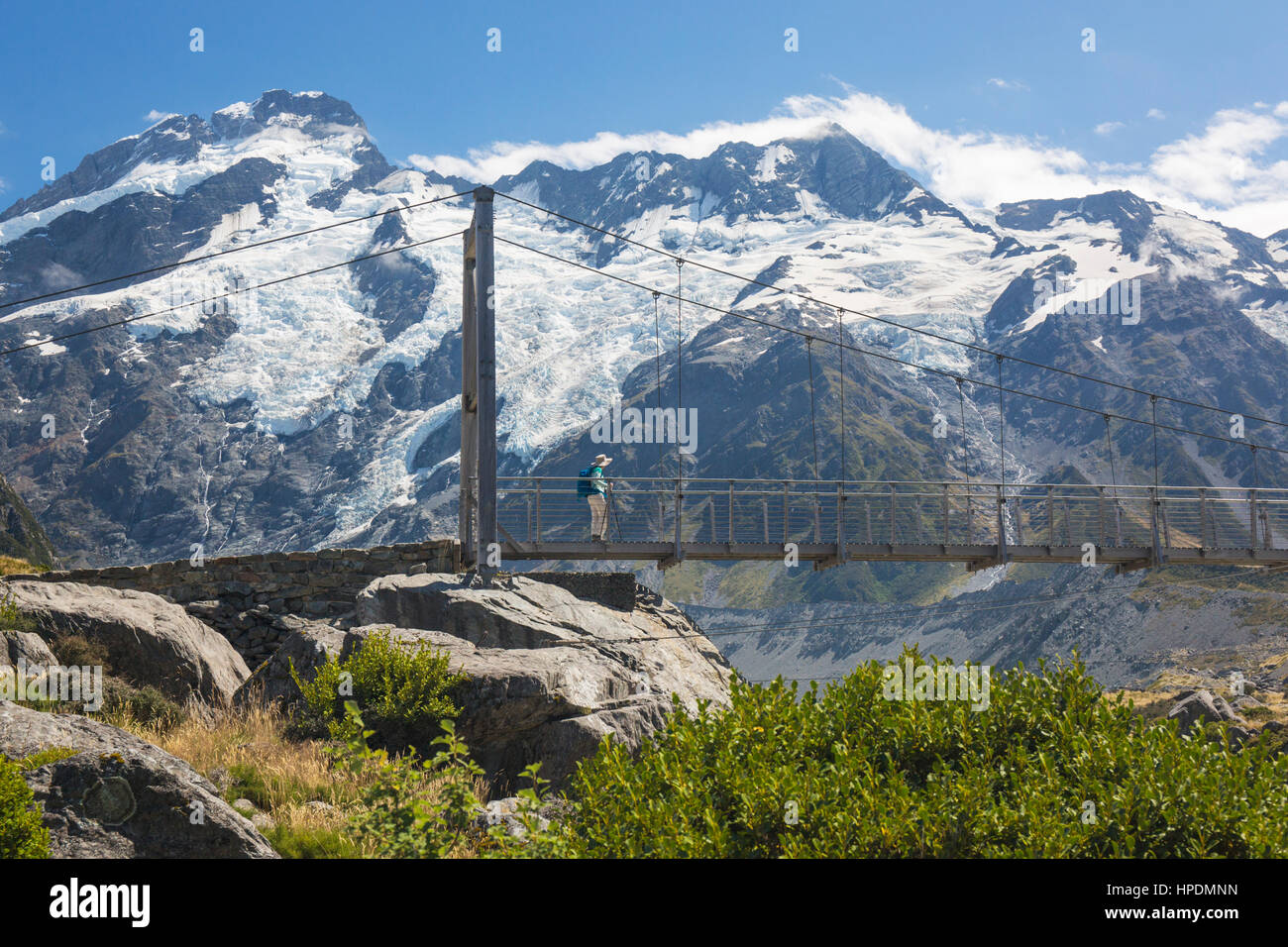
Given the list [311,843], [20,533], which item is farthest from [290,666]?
[20,533]

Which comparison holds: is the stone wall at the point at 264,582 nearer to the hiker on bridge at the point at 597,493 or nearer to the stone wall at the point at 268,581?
the stone wall at the point at 268,581

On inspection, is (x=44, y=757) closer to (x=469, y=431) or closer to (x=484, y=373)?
(x=484, y=373)

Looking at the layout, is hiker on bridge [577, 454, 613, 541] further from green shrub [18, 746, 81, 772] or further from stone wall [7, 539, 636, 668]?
green shrub [18, 746, 81, 772]

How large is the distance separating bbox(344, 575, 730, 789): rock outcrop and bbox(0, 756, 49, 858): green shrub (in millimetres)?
3843

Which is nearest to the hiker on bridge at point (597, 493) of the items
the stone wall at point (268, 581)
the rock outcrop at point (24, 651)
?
the stone wall at point (268, 581)

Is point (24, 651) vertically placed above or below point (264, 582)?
below

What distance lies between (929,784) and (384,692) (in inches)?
298

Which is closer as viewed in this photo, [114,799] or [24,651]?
[114,799]

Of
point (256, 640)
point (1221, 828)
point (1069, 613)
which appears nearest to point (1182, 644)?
point (1069, 613)

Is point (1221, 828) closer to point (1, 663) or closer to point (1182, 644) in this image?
point (1, 663)

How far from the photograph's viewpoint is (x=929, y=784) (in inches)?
267
